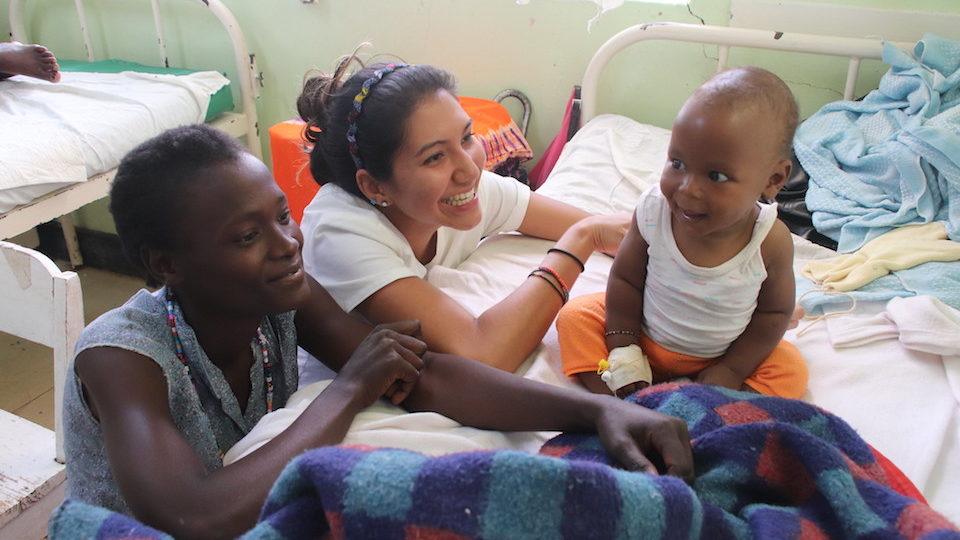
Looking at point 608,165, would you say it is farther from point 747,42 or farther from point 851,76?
point 851,76

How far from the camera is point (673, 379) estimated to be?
47.2 inches

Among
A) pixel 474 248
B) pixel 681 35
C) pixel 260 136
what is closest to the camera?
pixel 474 248

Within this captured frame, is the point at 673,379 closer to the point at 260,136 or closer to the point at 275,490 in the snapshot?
the point at 275,490

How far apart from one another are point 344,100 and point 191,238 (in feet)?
1.56

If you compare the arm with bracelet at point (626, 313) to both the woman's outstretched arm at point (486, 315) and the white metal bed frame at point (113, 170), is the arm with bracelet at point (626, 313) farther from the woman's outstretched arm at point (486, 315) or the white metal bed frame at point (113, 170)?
the white metal bed frame at point (113, 170)

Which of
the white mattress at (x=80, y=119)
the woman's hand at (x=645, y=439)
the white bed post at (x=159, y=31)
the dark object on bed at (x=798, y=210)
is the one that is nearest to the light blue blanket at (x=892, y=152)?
the dark object on bed at (x=798, y=210)

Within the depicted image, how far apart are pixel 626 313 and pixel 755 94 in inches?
15.3

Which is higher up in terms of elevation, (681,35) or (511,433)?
(681,35)

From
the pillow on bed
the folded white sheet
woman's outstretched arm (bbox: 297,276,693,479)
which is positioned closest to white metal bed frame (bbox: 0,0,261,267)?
the pillow on bed

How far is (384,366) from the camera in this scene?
1.02 metres

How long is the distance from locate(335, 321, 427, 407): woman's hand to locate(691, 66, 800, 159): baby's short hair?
0.54 metres

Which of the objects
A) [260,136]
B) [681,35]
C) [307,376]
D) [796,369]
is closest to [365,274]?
[307,376]

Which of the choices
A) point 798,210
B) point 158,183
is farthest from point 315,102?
point 798,210

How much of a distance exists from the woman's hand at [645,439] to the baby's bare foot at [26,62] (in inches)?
89.1
